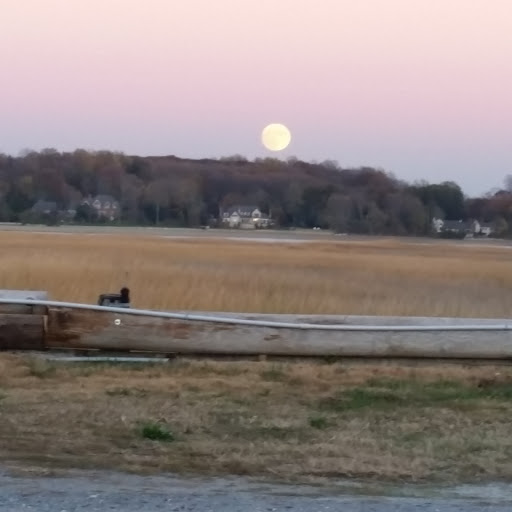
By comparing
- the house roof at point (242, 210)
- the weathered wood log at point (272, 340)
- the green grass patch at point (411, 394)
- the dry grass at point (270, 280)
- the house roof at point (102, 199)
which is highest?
the house roof at point (102, 199)

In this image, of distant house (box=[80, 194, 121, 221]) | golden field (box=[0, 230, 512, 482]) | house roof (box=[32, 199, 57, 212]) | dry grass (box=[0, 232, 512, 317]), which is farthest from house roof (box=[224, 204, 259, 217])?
golden field (box=[0, 230, 512, 482])

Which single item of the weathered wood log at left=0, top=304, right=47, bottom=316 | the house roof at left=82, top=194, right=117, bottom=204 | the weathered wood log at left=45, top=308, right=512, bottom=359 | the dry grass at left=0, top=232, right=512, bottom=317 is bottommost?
the dry grass at left=0, top=232, right=512, bottom=317

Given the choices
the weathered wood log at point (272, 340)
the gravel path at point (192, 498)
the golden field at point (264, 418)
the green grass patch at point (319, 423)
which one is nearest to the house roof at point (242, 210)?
the weathered wood log at point (272, 340)

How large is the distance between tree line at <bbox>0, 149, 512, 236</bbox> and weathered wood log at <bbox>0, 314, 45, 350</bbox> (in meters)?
60.0

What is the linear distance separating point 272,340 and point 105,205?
72757 millimetres

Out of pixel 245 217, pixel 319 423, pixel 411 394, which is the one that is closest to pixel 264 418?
pixel 319 423

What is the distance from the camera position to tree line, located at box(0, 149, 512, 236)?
2869 inches

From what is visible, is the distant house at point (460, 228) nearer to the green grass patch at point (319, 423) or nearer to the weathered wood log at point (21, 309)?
the weathered wood log at point (21, 309)

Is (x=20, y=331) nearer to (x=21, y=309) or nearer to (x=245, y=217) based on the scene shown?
(x=21, y=309)

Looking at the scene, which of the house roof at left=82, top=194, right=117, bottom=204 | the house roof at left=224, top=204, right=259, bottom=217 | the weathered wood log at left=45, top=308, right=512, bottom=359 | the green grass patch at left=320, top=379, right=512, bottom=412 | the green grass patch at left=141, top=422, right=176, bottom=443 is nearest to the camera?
the green grass patch at left=141, top=422, right=176, bottom=443

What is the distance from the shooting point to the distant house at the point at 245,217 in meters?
76.9

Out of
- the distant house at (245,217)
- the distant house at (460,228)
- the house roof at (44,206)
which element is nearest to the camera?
the distant house at (460,228)

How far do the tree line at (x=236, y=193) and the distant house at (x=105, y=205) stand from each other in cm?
65

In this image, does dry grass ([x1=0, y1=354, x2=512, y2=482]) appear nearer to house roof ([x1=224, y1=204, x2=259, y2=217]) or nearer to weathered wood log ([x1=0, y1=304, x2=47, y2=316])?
weathered wood log ([x1=0, y1=304, x2=47, y2=316])
